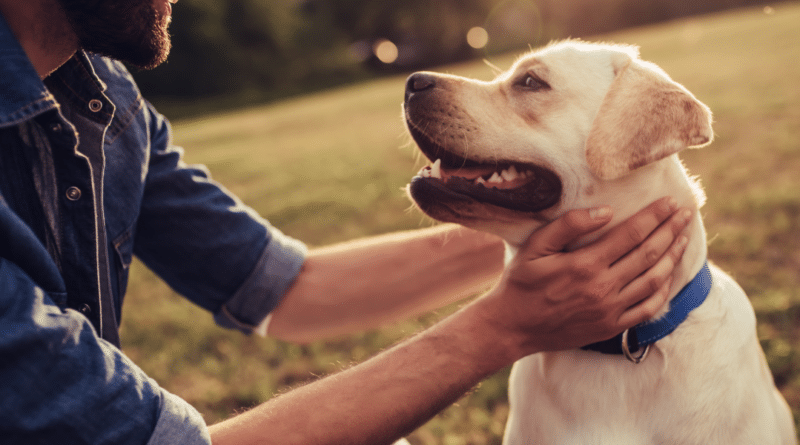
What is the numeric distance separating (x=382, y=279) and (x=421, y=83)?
3.13 ft

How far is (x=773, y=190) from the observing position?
562 cm

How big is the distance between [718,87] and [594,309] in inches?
480

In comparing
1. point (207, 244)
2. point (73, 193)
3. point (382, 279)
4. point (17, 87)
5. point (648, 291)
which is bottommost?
point (382, 279)

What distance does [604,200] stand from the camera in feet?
7.07

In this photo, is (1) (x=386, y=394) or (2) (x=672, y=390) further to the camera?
(2) (x=672, y=390)

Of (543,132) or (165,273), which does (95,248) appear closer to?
(165,273)

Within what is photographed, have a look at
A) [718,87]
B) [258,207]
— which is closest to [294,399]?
[258,207]

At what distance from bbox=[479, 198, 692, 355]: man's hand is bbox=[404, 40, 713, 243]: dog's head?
7.8 inches

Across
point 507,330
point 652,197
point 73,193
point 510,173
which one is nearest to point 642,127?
point 652,197

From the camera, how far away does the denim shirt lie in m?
1.38

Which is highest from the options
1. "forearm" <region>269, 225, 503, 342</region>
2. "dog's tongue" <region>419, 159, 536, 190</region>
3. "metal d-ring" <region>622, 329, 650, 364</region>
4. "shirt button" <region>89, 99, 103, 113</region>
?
"shirt button" <region>89, 99, 103, 113</region>

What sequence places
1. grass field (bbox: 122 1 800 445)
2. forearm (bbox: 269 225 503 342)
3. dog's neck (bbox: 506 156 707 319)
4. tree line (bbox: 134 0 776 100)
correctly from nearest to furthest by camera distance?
dog's neck (bbox: 506 156 707 319) < forearm (bbox: 269 225 503 342) < grass field (bbox: 122 1 800 445) < tree line (bbox: 134 0 776 100)

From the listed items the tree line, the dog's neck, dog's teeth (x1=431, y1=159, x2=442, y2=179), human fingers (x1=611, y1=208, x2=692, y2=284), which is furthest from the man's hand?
the tree line

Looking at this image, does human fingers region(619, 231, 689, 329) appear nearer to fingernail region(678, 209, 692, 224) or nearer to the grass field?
fingernail region(678, 209, 692, 224)
